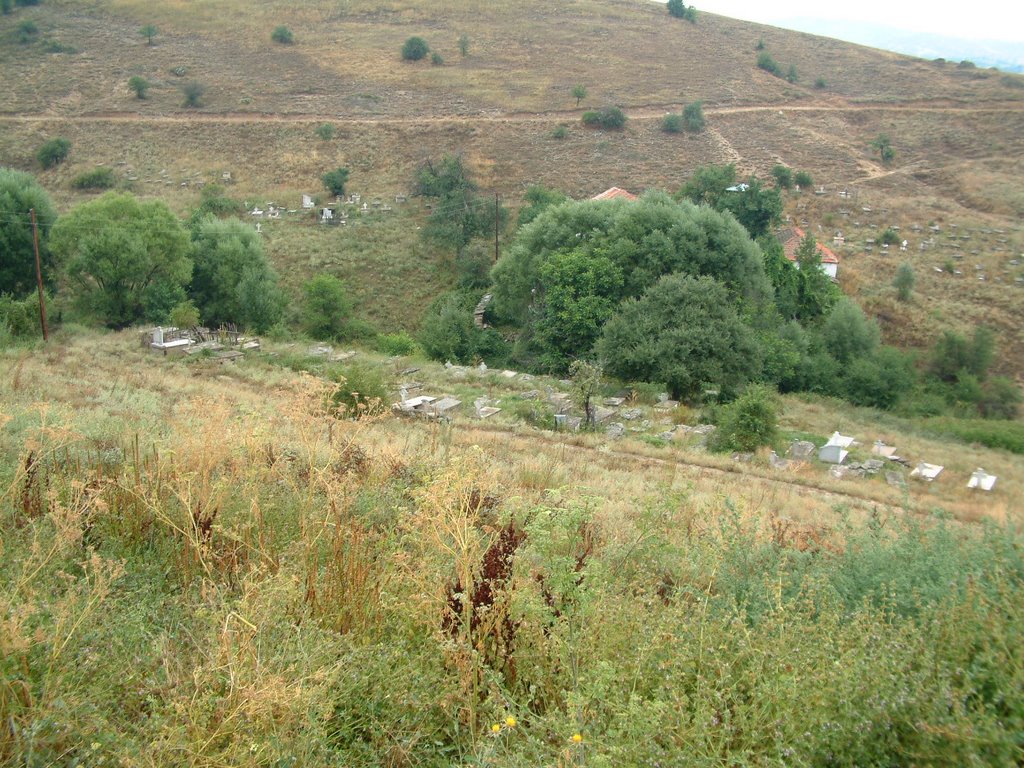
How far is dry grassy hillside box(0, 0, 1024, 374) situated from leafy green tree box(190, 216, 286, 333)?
4.74 meters

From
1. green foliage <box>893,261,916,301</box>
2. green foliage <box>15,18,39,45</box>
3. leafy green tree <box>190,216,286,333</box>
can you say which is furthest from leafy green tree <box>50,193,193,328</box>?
green foliage <box>15,18,39,45</box>

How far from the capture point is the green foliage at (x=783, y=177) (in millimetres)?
41531

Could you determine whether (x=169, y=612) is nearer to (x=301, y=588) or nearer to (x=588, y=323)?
(x=301, y=588)

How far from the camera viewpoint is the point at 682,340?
2180 centimetres

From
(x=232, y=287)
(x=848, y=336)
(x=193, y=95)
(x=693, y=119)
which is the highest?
(x=693, y=119)

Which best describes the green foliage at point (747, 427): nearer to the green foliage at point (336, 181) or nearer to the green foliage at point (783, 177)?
the green foliage at point (783, 177)

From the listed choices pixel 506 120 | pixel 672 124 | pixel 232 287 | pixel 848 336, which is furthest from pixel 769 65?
pixel 232 287

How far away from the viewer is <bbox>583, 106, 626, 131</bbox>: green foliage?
47.4m

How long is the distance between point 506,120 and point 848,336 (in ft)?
92.7

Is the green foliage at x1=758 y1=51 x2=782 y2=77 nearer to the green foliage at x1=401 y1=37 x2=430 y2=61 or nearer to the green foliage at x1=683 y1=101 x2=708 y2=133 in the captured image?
the green foliage at x1=683 y1=101 x2=708 y2=133

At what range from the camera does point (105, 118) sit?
45.6 metres

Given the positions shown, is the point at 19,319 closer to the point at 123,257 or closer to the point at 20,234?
the point at 123,257

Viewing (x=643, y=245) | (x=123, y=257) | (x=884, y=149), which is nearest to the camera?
(x=643, y=245)

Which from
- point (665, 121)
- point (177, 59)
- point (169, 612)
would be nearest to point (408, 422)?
point (169, 612)
